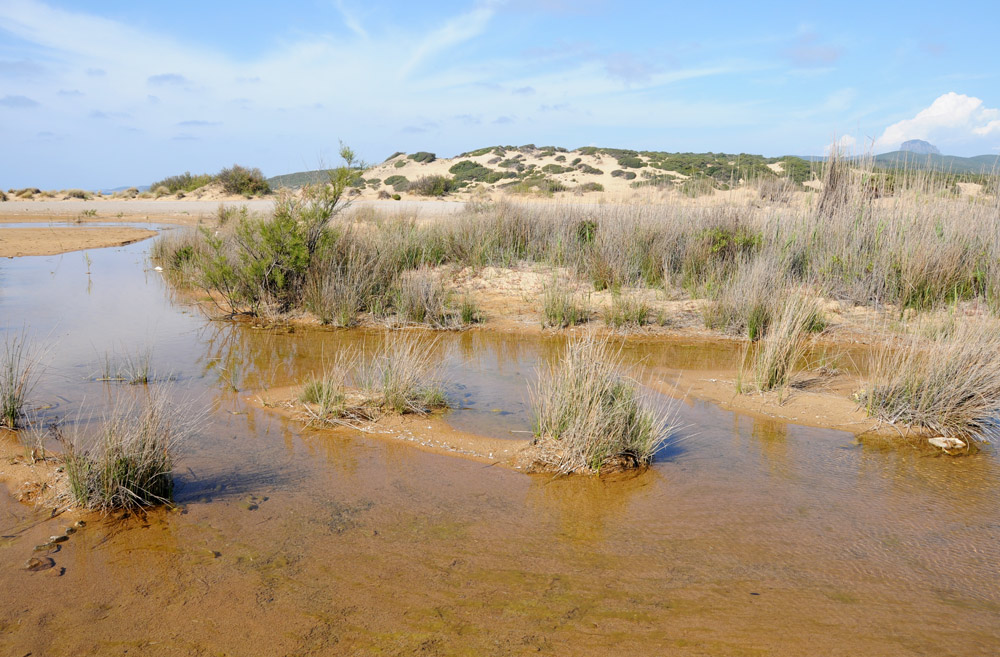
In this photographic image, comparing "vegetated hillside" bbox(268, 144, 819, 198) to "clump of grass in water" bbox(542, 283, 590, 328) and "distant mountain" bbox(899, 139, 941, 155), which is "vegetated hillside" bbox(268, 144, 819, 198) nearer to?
"distant mountain" bbox(899, 139, 941, 155)

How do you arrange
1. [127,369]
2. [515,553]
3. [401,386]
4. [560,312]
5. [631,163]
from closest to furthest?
[515,553], [401,386], [127,369], [560,312], [631,163]

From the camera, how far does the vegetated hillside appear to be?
34.4 metres

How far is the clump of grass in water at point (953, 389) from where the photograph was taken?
5820mm

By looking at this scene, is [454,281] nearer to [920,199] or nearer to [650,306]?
[650,306]

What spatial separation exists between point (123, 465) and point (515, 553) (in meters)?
2.68

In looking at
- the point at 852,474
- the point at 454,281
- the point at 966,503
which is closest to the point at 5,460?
the point at 852,474

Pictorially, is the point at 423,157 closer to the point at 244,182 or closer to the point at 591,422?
the point at 244,182

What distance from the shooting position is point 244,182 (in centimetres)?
3619

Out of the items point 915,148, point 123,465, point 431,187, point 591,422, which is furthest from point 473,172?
point 123,465

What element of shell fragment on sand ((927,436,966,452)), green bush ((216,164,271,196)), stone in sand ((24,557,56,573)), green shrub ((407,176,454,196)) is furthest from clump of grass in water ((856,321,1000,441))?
green bush ((216,164,271,196))

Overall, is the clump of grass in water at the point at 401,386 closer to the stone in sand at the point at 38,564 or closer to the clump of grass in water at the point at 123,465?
the clump of grass in water at the point at 123,465

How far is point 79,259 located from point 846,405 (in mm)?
18355

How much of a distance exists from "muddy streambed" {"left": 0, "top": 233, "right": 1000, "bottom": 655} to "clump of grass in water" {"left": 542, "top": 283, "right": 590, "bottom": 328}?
3831mm

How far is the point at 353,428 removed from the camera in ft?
19.3
